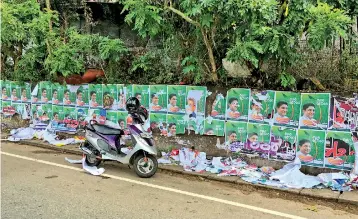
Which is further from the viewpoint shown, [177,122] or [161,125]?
[161,125]

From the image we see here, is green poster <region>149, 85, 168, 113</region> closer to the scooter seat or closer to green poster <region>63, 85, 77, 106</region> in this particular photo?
the scooter seat

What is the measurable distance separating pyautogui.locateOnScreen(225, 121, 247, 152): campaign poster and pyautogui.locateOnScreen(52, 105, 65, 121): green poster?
4.74m

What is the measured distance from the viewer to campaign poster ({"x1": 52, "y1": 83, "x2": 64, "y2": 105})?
9635 mm

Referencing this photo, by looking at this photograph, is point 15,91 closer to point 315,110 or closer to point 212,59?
point 212,59

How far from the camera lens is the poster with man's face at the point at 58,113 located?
383 inches

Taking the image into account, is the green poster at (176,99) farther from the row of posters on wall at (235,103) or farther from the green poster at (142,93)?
the green poster at (142,93)

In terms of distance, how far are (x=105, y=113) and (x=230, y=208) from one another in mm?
4662

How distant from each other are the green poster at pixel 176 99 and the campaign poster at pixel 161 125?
10.2 inches

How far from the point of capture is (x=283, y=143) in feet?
21.1

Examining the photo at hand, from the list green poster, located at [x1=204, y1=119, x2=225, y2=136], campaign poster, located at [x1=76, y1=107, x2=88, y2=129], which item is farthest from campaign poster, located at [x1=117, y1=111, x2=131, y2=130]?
green poster, located at [x1=204, y1=119, x2=225, y2=136]

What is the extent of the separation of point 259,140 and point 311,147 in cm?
90

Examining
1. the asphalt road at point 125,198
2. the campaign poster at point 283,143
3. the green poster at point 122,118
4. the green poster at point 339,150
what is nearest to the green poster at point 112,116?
the green poster at point 122,118

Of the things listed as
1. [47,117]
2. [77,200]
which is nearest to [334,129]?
[77,200]

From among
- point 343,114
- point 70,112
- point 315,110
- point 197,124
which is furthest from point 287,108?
point 70,112
